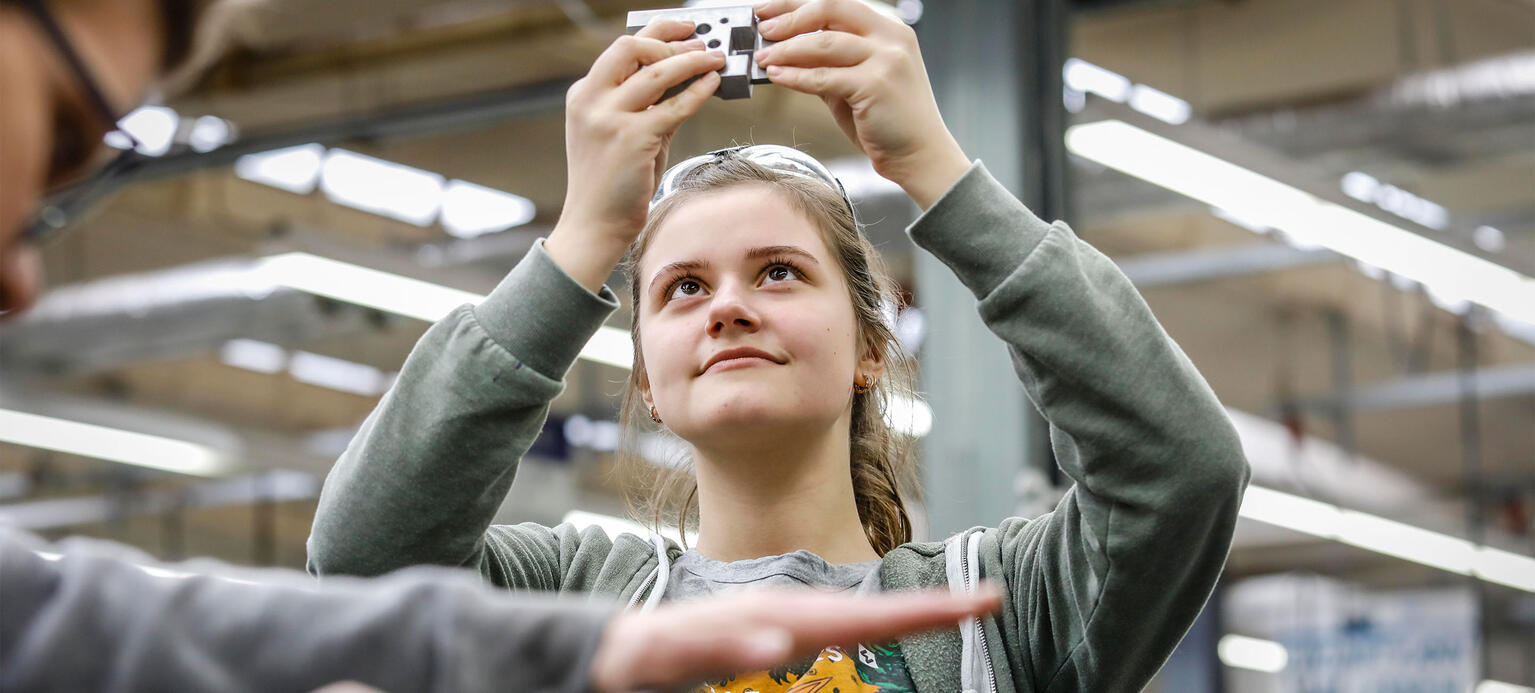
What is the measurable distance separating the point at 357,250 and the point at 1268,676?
10412 mm

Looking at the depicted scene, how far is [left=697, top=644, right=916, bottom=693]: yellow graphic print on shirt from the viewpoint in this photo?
1.53 metres

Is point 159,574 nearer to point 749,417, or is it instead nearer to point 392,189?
point 749,417

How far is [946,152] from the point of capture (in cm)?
151

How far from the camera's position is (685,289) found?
1.72 m

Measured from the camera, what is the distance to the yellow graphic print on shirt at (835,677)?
1.53 m

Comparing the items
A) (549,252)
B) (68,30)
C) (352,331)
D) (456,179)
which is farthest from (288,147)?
(68,30)

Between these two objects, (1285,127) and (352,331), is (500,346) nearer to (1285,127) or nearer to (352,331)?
A: (1285,127)

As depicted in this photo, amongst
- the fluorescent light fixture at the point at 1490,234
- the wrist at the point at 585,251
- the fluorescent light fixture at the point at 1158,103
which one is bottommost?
the fluorescent light fixture at the point at 1490,234

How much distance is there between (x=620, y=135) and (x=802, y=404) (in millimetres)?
318

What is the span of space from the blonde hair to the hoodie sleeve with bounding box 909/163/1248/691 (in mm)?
351

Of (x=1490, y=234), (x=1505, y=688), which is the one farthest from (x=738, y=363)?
(x=1505, y=688)

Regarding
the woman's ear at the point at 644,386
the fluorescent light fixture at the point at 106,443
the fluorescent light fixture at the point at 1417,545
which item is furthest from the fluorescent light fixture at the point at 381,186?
the woman's ear at the point at 644,386

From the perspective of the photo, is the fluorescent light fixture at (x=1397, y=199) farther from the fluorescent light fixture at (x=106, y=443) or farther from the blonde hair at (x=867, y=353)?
the fluorescent light fixture at (x=106, y=443)

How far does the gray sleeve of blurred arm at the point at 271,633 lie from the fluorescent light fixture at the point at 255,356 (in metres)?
9.14
